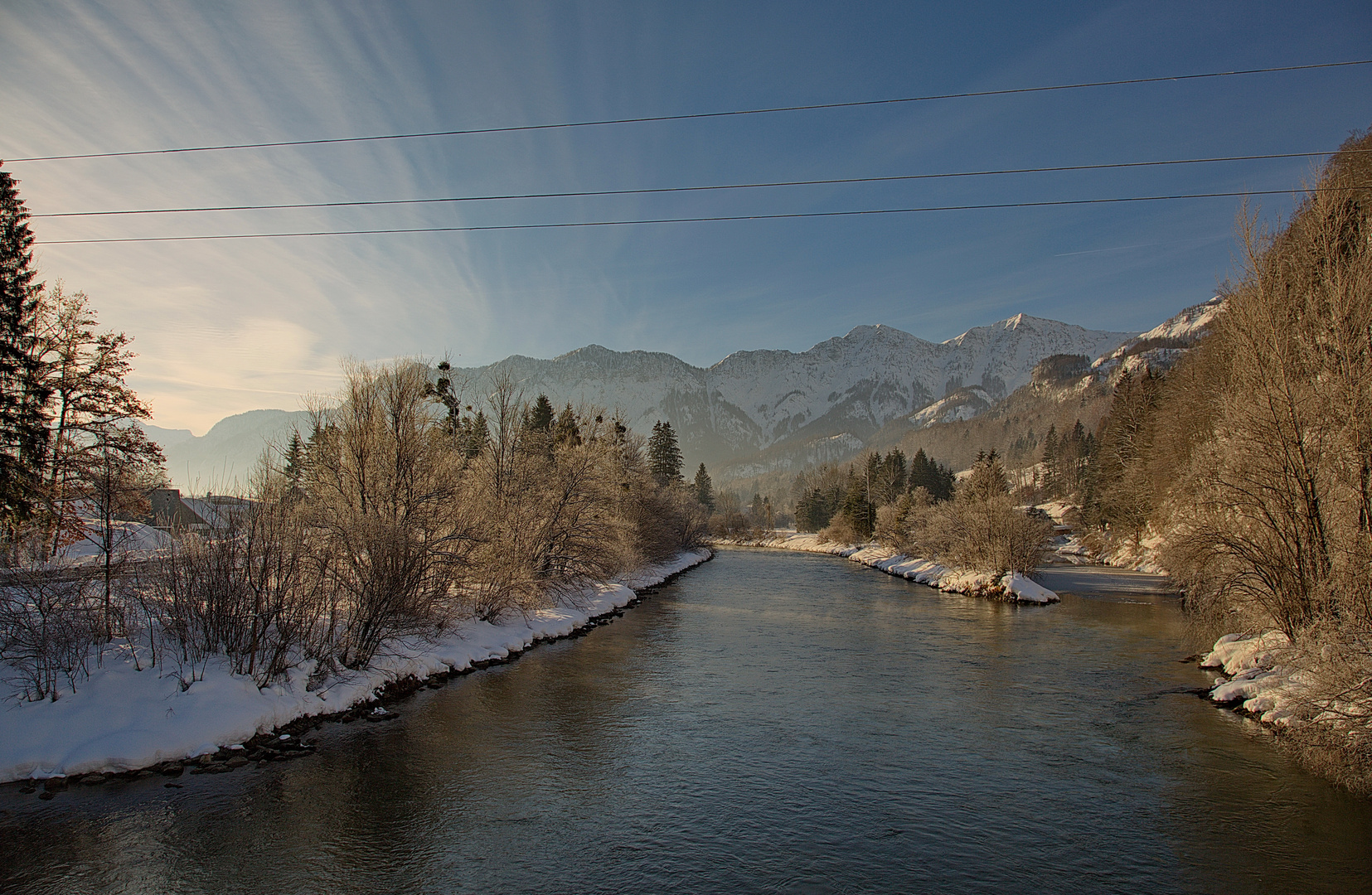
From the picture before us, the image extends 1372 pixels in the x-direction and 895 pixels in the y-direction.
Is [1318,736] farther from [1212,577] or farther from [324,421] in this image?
[324,421]

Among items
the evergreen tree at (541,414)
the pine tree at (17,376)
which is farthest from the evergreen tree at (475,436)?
the pine tree at (17,376)

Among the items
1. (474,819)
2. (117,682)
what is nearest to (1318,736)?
(474,819)

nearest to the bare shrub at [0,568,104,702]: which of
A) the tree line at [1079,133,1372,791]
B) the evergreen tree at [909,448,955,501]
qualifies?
the tree line at [1079,133,1372,791]

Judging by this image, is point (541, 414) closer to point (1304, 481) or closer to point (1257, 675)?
point (1257, 675)

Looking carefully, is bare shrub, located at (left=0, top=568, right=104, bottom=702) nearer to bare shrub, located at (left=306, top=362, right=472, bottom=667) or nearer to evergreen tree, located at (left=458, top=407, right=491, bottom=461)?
bare shrub, located at (left=306, top=362, right=472, bottom=667)

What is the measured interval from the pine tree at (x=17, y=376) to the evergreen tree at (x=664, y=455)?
57509 millimetres

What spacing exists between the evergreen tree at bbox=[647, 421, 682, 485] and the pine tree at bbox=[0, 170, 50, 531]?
189 ft

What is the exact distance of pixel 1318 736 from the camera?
1184 cm

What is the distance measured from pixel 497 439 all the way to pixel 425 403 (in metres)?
11.5

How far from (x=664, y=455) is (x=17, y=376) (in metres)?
64.7

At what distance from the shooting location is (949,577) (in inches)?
1940

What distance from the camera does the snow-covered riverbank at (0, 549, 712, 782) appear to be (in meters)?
12.7

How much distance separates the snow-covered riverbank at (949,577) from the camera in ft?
134

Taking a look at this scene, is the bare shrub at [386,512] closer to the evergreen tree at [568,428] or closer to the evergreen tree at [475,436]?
the evergreen tree at [475,436]
